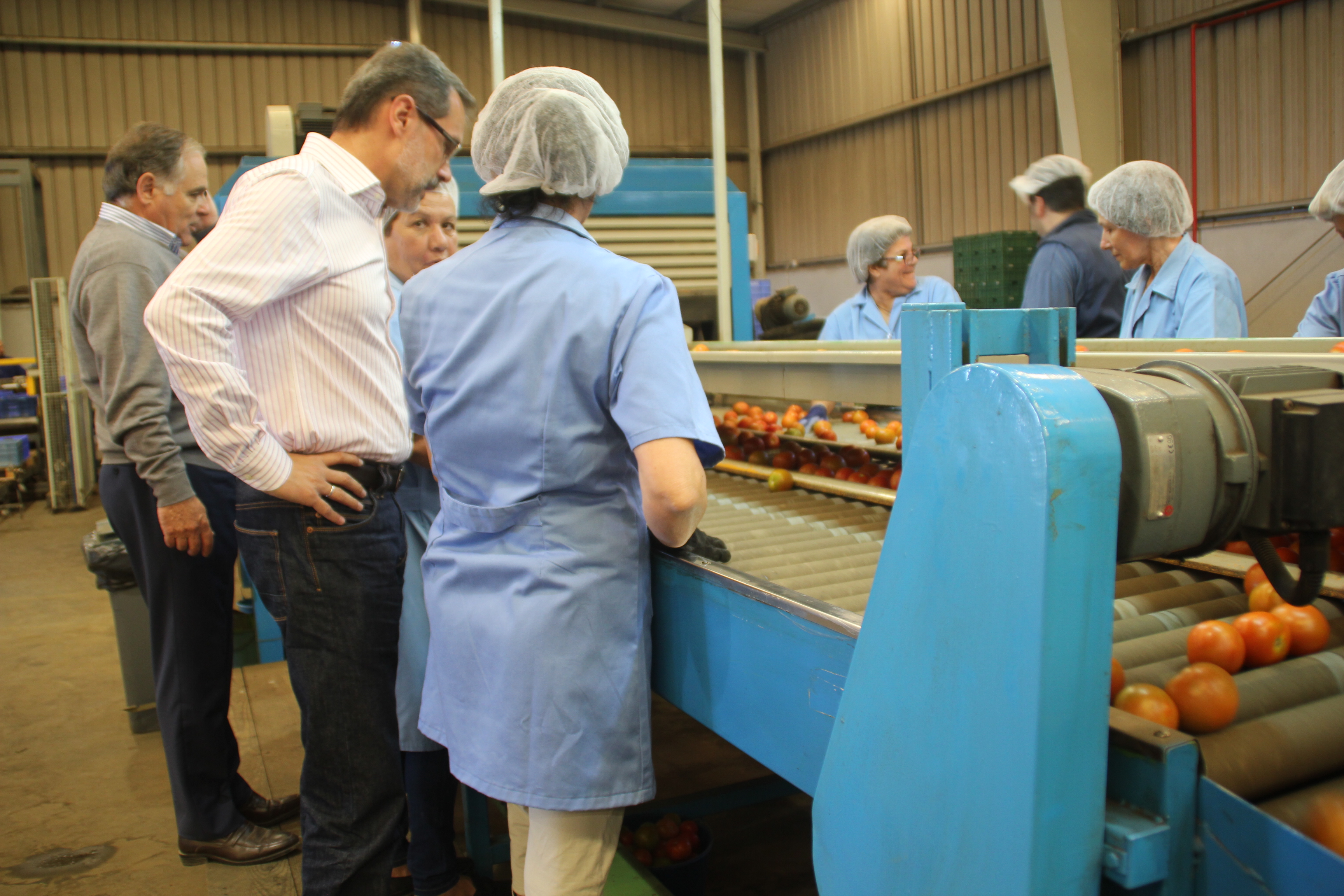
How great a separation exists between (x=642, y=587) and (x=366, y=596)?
0.56 meters

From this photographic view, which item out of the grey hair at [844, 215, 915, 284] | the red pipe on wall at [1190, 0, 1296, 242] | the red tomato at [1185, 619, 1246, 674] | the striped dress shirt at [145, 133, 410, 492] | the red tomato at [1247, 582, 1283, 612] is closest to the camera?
the red tomato at [1185, 619, 1246, 674]

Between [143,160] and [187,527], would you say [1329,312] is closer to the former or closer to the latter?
[187,527]

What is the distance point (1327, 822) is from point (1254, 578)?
1.97 feet

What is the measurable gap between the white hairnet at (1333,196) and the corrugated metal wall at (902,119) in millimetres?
6854

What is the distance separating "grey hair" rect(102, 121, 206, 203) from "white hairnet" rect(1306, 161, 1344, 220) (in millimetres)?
3374

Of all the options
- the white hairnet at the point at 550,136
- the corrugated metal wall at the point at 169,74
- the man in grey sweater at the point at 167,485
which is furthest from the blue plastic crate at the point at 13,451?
the white hairnet at the point at 550,136

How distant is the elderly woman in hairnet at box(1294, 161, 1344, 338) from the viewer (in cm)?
298

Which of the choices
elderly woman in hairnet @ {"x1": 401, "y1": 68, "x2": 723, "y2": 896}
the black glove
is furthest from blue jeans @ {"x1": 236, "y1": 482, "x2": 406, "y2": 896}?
the black glove

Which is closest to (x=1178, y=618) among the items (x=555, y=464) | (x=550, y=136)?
(x=555, y=464)

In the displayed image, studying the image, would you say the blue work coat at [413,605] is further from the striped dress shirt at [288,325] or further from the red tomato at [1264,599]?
the red tomato at [1264,599]

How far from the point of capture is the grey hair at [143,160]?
94.3 inches

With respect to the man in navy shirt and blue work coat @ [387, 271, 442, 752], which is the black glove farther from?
the man in navy shirt

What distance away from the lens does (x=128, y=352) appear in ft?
7.20

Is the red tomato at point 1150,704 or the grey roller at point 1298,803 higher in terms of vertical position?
the red tomato at point 1150,704
